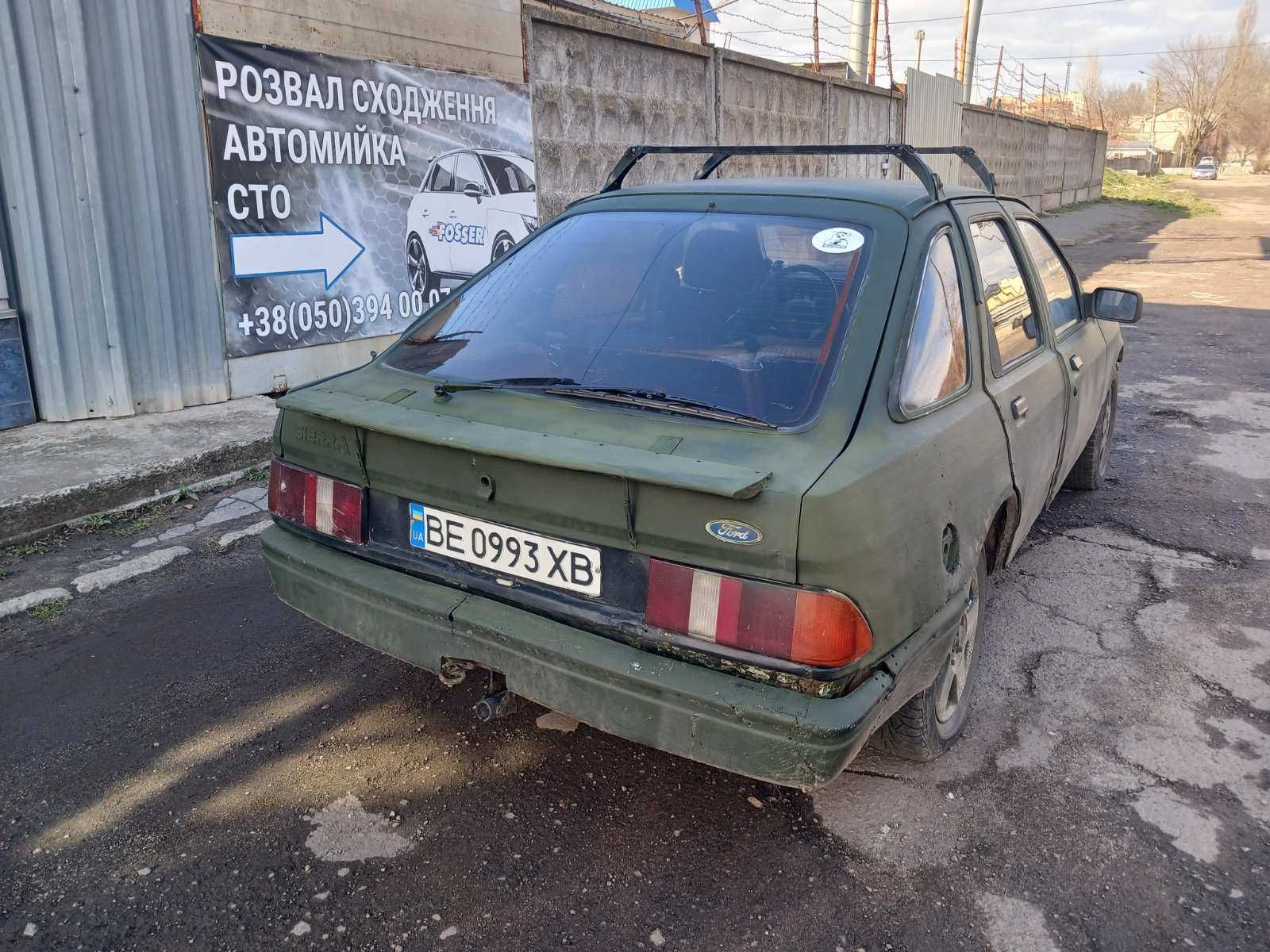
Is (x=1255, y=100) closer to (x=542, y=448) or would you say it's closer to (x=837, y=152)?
(x=837, y=152)

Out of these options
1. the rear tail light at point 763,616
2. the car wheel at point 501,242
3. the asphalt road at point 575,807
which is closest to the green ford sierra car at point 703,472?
the rear tail light at point 763,616

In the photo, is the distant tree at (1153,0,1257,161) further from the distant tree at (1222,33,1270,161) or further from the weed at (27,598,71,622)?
the weed at (27,598,71,622)

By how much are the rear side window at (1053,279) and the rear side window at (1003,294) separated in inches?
10.2

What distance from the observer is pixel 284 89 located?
6.36 metres

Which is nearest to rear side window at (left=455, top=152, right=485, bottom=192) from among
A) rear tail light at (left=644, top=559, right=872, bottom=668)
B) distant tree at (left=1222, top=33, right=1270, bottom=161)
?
rear tail light at (left=644, top=559, right=872, bottom=668)

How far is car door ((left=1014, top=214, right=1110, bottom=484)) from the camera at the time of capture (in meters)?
3.82

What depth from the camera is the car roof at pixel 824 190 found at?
9.40 feet

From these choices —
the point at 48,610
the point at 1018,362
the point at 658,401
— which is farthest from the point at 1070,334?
the point at 48,610

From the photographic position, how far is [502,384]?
2.71m

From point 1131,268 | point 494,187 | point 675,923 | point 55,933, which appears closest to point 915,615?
point 675,923

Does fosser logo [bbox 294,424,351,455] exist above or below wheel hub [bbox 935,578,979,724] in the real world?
above

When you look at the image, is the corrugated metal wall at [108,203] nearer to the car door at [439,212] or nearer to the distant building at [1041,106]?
the car door at [439,212]

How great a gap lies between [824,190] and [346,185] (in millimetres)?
4824

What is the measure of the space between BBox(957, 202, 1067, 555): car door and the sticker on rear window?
0.52m
